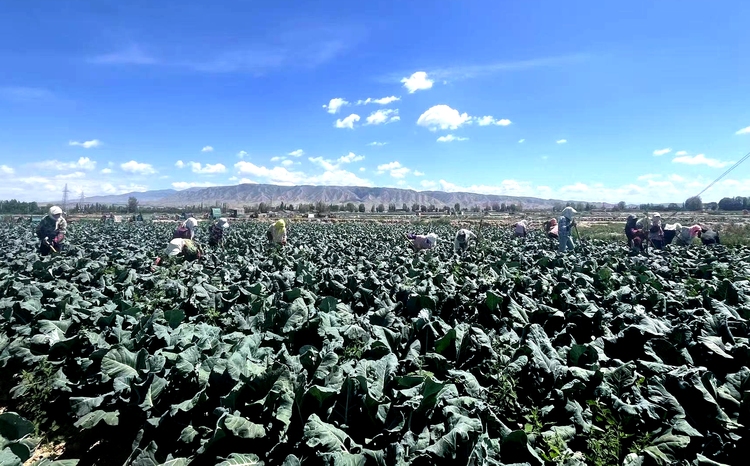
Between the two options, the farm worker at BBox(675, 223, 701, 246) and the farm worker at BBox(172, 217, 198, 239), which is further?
the farm worker at BBox(675, 223, 701, 246)

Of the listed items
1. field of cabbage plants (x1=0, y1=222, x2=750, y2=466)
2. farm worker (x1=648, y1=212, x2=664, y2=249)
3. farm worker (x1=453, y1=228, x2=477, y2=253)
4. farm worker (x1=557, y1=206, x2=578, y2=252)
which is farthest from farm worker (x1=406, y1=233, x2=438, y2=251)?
farm worker (x1=648, y1=212, x2=664, y2=249)

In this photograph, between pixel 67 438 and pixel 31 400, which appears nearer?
pixel 67 438

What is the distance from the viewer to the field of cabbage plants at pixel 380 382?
2.84 m

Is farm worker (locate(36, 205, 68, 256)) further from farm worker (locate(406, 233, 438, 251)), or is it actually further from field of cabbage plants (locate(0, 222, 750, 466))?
farm worker (locate(406, 233, 438, 251))

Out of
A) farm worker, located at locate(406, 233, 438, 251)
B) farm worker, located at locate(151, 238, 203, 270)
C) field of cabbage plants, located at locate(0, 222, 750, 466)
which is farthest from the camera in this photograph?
farm worker, located at locate(406, 233, 438, 251)

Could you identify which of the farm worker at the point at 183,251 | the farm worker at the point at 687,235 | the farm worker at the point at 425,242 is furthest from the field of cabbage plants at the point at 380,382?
the farm worker at the point at 687,235

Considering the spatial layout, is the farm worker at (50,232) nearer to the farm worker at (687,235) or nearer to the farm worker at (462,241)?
the farm worker at (462,241)

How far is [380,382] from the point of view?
337cm

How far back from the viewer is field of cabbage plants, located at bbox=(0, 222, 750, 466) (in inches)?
112

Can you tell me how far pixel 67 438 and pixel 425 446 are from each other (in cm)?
413

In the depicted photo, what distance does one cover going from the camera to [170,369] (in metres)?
4.03

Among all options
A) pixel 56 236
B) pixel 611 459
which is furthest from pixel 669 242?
pixel 56 236

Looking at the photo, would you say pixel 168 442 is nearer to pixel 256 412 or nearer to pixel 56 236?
pixel 256 412

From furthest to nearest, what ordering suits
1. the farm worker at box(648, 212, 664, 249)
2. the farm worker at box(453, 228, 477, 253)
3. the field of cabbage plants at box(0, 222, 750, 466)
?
the farm worker at box(648, 212, 664, 249), the farm worker at box(453, 228, 477, 253), the field of cabbage plants at box(0, 222, 750, 466)
